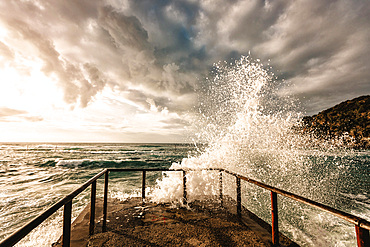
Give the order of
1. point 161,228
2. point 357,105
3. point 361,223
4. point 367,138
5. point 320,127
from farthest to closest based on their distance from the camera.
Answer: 1. point 357,105
2. point 320,127
3. point 367,138
4. point 161,228
5. point 361,223

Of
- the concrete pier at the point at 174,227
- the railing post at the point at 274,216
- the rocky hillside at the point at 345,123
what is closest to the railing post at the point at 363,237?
the railing post at the point at 274,216

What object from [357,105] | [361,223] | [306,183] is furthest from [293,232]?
[357,105]

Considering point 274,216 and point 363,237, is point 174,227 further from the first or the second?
point 363,237

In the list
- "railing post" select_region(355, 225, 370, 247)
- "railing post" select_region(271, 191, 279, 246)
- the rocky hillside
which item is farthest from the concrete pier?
the rocky hillside

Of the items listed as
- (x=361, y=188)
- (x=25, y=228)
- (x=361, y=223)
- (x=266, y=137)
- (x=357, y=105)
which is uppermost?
(x=357, y=105)

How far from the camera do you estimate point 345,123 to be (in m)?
52.1

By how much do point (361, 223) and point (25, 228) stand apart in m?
2.86

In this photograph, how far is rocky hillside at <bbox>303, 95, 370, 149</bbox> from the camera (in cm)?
4766

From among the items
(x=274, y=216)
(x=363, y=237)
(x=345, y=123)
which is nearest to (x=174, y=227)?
(x=274, y=216)

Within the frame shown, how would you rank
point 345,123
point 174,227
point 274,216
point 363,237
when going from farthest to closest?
point 345,123
point 174,227
point 274,216
point 363,237

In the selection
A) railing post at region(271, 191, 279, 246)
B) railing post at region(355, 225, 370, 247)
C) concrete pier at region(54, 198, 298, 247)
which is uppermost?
railing post at region(355, 225, 370, 247)

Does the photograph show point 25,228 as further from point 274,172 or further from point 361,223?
point 274,172

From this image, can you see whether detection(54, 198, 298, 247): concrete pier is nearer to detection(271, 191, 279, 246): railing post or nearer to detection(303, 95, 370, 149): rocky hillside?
detection(271, 191, 279, 246): railing post

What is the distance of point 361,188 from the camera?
31.8 feet
